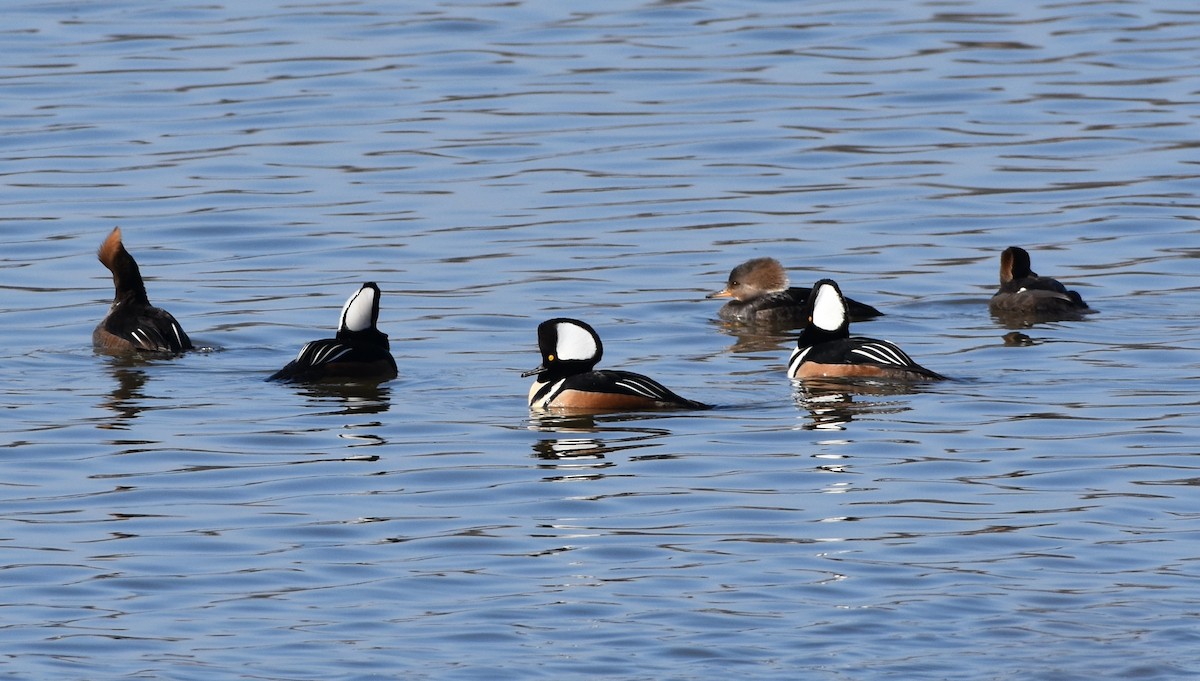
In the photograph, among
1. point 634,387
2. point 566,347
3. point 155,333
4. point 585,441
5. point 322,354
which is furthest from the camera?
point 155,333

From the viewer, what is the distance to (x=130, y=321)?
15.4 meters

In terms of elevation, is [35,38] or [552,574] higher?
[35,38]

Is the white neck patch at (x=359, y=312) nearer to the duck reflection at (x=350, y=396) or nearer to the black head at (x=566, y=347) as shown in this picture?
the duck reflection at (x=350, y=396)

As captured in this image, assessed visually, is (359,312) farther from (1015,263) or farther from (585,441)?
(1015,263)

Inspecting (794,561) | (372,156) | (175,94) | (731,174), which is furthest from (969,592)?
(175,94)

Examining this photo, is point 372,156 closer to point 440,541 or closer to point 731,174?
point 731,174

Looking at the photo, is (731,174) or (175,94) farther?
(175,94)

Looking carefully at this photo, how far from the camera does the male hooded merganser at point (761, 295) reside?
1662 cm

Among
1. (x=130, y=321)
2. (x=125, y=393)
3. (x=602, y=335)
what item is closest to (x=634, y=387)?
(x=602, y=335)

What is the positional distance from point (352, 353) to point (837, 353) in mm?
3026

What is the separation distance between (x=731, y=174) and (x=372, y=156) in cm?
364

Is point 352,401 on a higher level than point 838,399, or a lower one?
higher

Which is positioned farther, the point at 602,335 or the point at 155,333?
the point at 602,335

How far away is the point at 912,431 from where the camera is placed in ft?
40.3
